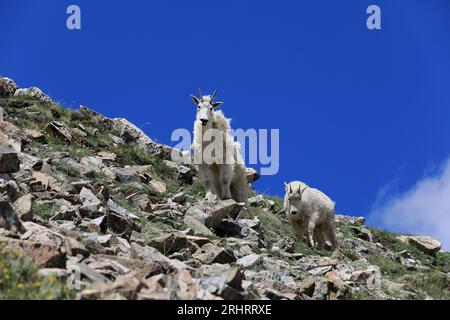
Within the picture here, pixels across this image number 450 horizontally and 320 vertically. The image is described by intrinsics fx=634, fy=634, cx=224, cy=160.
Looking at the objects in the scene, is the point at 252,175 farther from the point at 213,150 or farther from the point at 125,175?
the point at 125,175

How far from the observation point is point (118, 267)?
27.5 feet

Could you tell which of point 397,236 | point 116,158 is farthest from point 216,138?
point 397,236

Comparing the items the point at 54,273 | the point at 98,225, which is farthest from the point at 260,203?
the point at 54,273

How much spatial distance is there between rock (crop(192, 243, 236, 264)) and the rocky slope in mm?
24

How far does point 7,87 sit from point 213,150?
11430 millimetres

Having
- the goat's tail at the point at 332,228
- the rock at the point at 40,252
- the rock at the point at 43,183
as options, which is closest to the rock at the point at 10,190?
the rock at the point at 43,183

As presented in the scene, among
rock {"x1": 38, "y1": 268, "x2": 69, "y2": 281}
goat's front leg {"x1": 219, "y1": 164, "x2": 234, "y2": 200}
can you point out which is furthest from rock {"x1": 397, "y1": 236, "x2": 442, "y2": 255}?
rock {"x1": 38, "y1": 268, "x2": 69, "y2": 281}

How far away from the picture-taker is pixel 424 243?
28.9 metres

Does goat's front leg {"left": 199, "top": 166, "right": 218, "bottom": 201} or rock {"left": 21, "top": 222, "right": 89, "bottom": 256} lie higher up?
goat's front leg {"left": 199, "top": 166, "right": 218, "bottom": 201}

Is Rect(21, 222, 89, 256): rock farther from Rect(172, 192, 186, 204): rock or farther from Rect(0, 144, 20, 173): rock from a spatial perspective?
Rect(172, 192, 186, 204): rock

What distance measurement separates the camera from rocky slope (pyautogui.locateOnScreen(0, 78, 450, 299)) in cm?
752

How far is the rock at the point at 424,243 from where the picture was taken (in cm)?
2842

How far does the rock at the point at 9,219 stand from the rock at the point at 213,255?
9.87 feet

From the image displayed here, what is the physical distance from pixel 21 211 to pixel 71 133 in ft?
38.4
